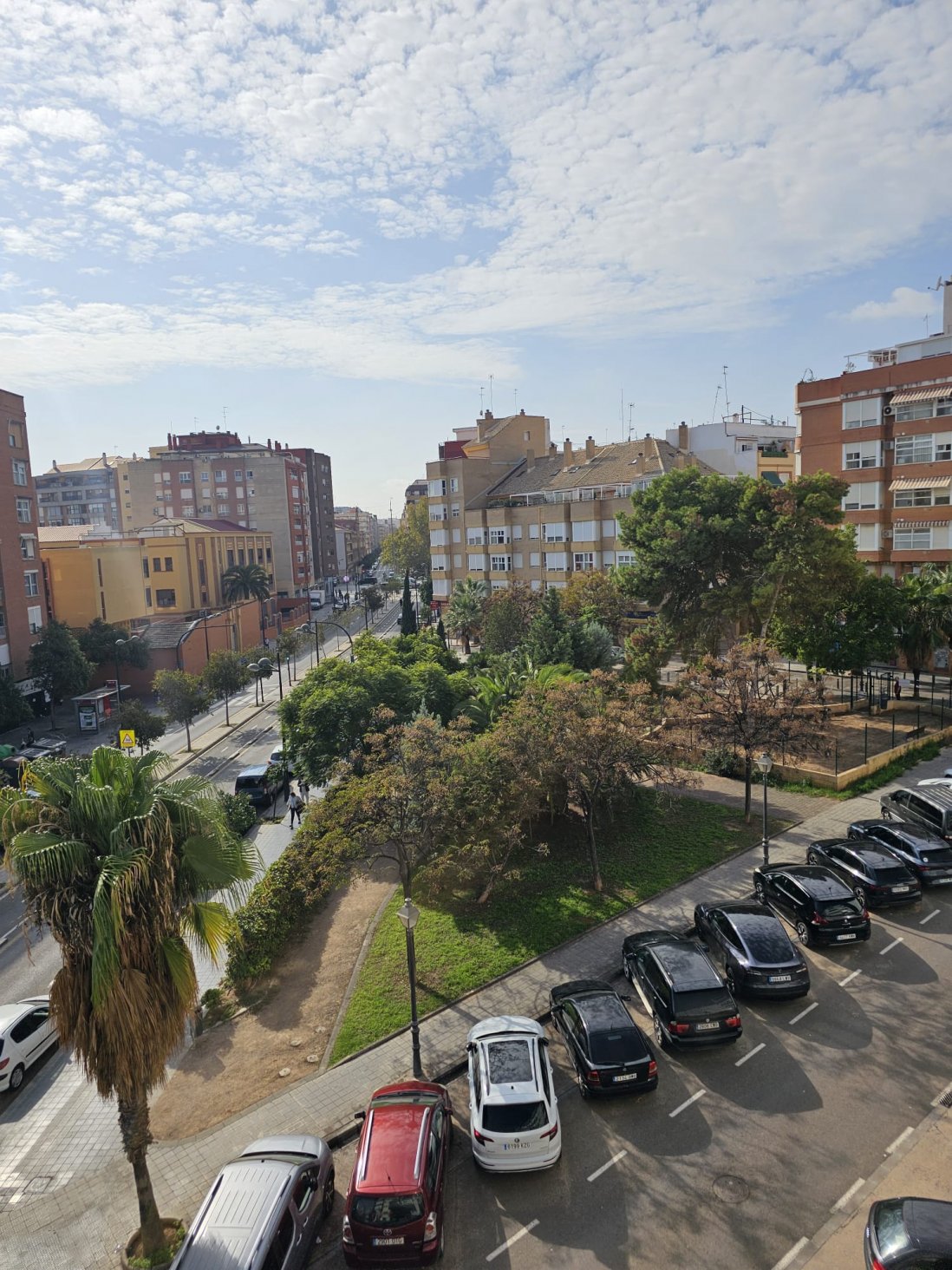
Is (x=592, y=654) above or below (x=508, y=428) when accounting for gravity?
below

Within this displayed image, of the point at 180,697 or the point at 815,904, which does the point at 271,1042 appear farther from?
the point at 180,697

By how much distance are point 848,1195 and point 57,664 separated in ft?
174

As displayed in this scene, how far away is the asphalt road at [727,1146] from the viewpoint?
10125 millimetres

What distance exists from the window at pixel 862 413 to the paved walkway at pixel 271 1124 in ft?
115

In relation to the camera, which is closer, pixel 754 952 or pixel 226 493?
pixel 754 952

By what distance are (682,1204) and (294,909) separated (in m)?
11.7

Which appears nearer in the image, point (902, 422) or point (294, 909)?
point (294, 909)

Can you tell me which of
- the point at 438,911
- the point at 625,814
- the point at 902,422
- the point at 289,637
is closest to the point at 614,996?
the point at 438,911

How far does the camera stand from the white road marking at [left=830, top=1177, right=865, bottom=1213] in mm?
10375

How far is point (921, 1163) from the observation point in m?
11.0

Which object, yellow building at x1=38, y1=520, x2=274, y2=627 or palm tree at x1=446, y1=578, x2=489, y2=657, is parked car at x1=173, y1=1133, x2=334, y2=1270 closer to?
palm tree at x1=446, y1=578, x2=489, y2=657

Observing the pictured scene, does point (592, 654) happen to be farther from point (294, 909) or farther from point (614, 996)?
point (614, 996)

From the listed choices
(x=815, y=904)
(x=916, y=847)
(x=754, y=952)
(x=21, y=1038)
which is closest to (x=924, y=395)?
(x=916, y=847)

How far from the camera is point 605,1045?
12820mm
